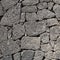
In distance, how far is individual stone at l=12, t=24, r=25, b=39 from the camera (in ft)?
10.8

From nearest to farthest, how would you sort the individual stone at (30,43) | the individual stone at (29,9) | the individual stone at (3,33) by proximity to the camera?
the individual stone at (30,43)
the individual stone at (29,9)
the individual stone at (3,33)

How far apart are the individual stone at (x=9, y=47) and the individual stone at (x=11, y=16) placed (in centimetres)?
28

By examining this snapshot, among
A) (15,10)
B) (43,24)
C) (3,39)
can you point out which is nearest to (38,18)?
(43,24)

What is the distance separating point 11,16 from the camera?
3389 mm

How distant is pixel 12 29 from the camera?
3.35m

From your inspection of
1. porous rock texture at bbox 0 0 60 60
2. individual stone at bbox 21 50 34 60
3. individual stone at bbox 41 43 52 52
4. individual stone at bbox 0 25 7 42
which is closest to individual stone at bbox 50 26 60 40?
porous rock texture at bbox 0 0 60 60

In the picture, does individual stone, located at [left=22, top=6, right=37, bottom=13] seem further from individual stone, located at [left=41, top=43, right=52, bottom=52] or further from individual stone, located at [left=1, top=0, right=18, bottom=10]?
individual stone, located at [left=41, top=43, right=52, bottom=52]

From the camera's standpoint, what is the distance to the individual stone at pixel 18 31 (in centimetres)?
329

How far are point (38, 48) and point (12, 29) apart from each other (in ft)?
1.66

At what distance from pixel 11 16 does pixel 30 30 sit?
39 cm

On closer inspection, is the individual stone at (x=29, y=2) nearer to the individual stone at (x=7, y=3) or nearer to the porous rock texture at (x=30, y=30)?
the porous rock texture at (x=30, y=30)

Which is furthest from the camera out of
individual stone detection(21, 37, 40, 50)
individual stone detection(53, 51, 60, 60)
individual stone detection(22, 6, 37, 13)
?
individual stone detection(22, 6, 37, 13)

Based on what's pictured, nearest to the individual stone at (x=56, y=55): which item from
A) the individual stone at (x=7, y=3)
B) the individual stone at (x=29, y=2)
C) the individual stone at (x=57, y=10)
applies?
the individual stone at (x=57, y=10)

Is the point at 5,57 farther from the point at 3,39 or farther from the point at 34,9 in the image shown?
the point at 34,9
